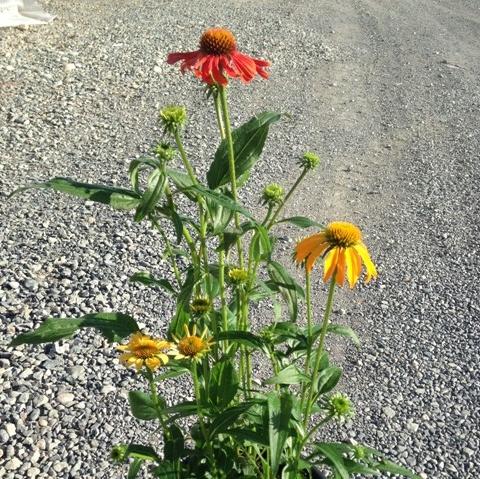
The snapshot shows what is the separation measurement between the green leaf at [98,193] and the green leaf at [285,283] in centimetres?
33

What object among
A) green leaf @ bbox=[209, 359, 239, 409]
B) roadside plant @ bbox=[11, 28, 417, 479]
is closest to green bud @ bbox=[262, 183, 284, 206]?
roadside plant @ bbox=[11, 28, 417, 479]

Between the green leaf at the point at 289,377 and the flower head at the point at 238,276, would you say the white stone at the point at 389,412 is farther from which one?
the flower head at the point at 238,276

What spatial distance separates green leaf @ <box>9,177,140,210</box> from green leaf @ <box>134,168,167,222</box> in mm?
66

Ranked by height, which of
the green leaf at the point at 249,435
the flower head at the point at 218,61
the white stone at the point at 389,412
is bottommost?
the white stone at the point at 389,412

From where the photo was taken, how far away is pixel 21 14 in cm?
562

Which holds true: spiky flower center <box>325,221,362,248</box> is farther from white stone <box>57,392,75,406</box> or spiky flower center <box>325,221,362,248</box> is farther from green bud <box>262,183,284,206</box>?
white stone <box>57,392,75,406</box>

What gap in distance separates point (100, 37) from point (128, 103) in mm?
1131

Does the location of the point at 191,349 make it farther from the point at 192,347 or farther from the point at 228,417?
the point at 228,417

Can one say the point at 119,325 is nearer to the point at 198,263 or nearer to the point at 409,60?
the point at 198,263

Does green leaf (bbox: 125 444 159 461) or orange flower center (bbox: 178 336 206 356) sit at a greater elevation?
orange flower center (bbox: 178 336 206 356)

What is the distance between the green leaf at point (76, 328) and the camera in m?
1.44

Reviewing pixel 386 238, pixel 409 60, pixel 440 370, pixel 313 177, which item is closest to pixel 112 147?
pixel 313 177

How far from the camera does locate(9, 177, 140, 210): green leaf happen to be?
137 centimetres

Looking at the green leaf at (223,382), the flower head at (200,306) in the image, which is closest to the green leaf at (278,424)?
the green leaf at (223,382)
